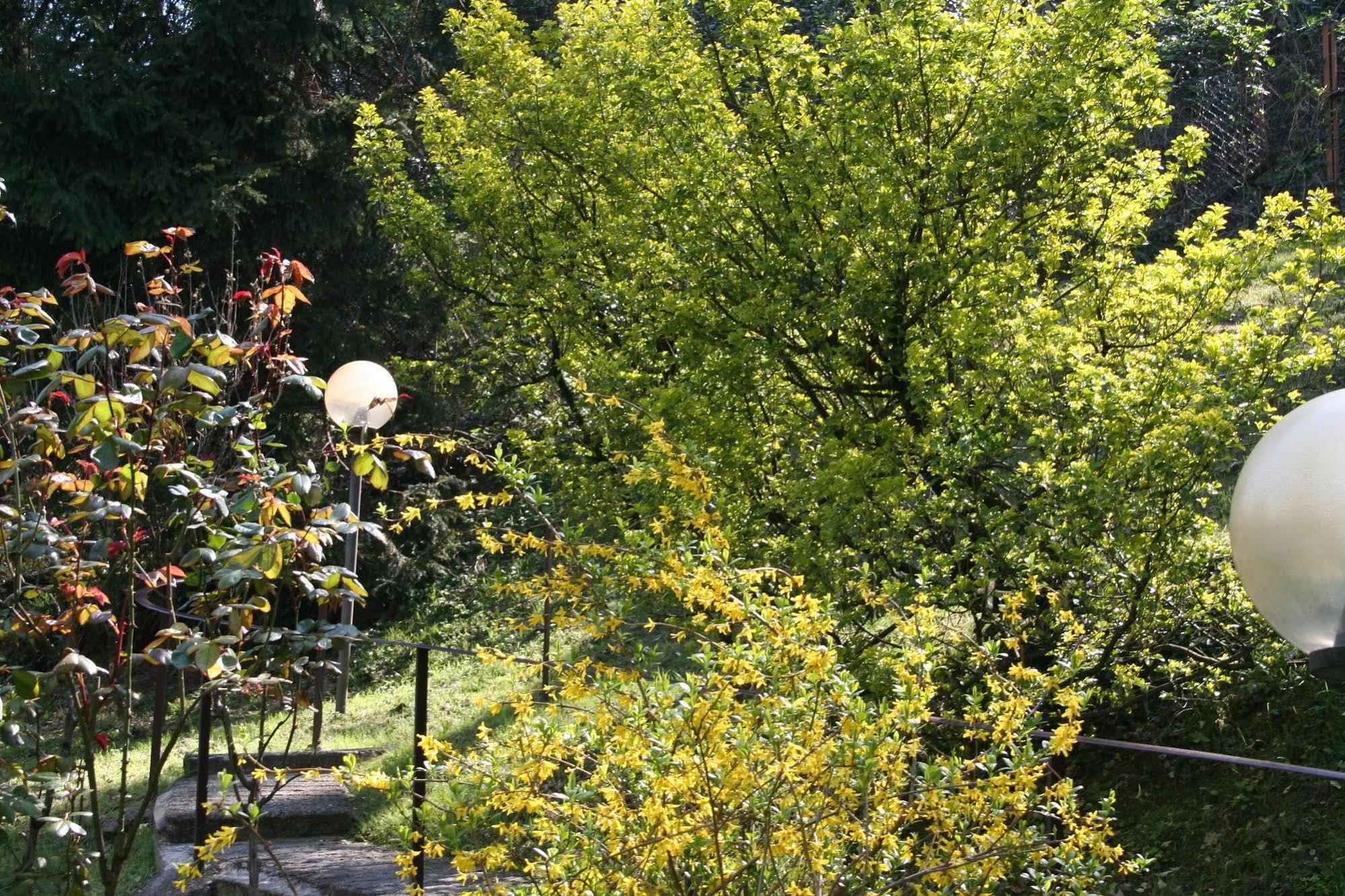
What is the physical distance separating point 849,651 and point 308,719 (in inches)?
199

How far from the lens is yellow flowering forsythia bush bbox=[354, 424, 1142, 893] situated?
2811mm

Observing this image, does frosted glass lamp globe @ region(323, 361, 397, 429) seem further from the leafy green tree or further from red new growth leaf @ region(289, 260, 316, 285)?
red new growth leaf @ region(289, 260, 316, 285)

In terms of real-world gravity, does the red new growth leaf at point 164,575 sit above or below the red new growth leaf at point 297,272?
below

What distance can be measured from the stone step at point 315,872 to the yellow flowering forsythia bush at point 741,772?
184 centimetres

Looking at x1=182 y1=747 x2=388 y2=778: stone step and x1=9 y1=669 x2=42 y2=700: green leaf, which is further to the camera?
x1=182 y1=747 x2=388 y2=778: stone step

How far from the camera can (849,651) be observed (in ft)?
17.3

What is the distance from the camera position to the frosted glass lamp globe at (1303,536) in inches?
85.7

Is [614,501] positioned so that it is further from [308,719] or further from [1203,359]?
[308,719]

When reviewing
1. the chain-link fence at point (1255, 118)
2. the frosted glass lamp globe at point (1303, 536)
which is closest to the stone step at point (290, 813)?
the frosted glass lamp globe at point (1303, 536)

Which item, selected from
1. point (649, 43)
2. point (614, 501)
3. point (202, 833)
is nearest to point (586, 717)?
point (202, 833)

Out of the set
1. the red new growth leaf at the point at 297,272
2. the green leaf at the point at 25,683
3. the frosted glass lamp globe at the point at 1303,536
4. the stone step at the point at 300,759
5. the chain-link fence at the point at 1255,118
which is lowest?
the stone step at the point at 300,759

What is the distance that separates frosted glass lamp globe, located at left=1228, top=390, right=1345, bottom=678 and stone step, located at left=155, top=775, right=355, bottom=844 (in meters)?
4.82

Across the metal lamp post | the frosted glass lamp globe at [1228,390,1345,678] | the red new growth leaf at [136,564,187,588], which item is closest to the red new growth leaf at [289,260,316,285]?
the red new growth leaf at [136,564,187,588]

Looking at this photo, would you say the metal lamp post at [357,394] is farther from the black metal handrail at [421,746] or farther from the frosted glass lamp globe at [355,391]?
the black metal handrail at [421,746]
